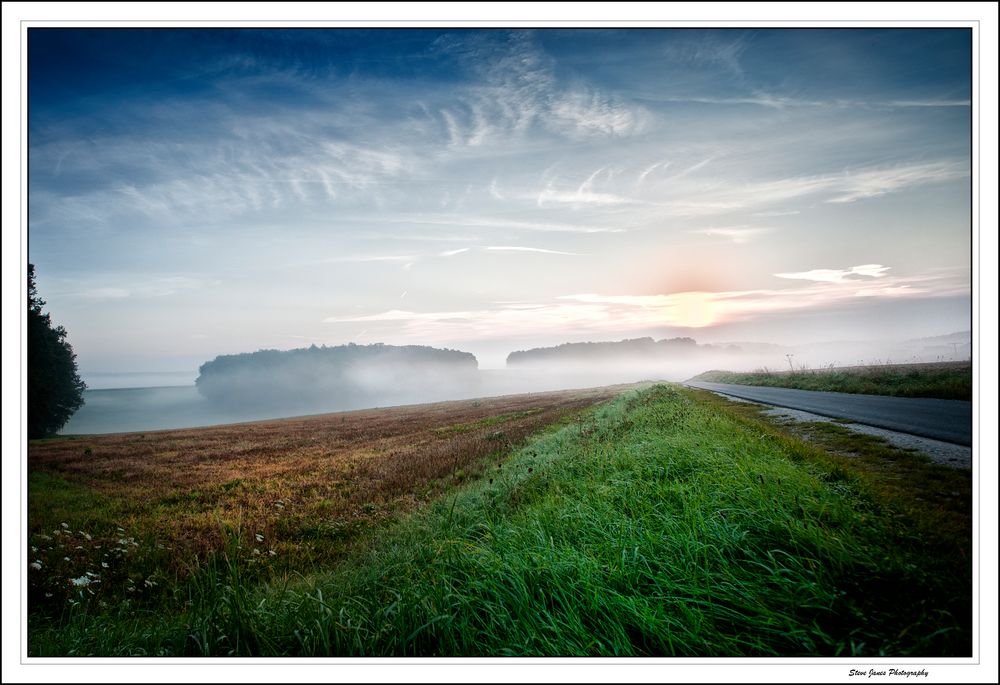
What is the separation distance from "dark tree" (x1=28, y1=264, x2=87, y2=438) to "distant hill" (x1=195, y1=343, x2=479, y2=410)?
271 inches

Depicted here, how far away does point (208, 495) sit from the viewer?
7.83m

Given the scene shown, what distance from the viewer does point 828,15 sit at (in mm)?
3736

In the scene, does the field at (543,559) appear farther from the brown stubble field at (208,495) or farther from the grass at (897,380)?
the grass at (897,380)

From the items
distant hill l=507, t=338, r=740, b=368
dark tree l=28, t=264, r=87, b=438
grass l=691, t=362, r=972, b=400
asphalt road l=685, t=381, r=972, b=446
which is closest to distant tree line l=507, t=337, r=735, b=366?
distant hill l=507, t=338, r=740, b=368

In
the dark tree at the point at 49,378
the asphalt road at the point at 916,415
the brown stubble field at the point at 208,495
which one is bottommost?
the brown stubble field at the point at 208,495

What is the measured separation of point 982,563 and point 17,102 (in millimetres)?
9254

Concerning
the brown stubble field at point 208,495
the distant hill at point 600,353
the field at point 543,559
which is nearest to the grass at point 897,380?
the field at point 543,559

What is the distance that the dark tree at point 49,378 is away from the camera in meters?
4.44

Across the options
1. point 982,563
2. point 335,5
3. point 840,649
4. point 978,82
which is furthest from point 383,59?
point 982,563

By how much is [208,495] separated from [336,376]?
988 centimetres

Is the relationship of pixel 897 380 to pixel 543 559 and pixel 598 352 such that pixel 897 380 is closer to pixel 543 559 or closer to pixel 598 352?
pixel 543 559

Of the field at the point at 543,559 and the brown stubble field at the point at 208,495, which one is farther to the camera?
the brown stubble field at the point at 208,495

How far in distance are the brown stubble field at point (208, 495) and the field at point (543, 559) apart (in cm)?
5

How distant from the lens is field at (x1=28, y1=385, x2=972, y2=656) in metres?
2.54
